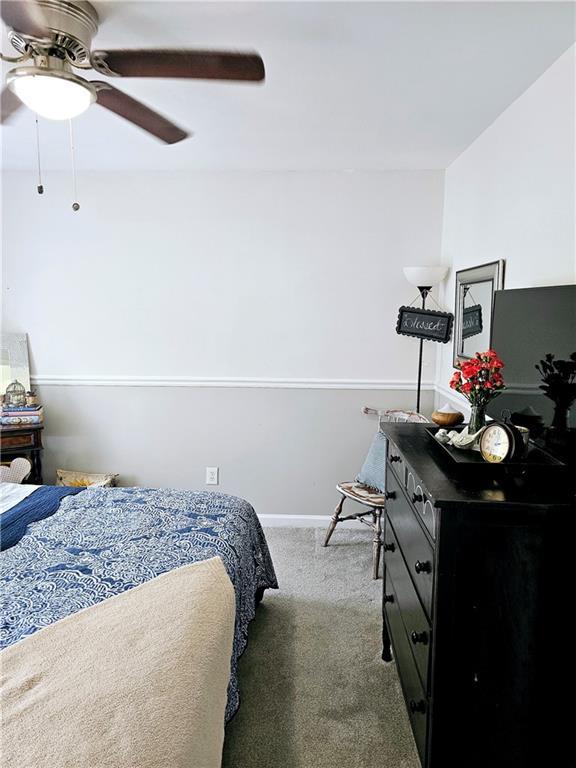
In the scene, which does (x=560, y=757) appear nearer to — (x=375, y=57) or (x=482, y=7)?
(x=482, y=7)

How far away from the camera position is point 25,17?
1373 mm

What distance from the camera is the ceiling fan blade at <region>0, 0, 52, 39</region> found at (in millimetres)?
1287

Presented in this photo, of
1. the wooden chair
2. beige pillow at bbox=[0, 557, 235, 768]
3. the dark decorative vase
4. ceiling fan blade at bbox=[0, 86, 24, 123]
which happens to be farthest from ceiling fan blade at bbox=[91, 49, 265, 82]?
the wooden chair

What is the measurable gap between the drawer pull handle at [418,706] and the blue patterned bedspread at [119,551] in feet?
1.93

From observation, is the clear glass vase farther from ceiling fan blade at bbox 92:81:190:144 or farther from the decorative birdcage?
the decorative birdcage

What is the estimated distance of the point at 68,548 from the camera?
186cm

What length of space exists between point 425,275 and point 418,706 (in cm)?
237

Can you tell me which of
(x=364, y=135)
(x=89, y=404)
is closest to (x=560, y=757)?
(x=364, y=135)

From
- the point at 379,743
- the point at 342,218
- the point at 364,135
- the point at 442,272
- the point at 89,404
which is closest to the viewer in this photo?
the point at 379,743

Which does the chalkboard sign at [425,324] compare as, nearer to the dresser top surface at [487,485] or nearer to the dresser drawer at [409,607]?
the dresser drawer at [409,607]

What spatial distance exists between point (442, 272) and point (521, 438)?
197 centimetres

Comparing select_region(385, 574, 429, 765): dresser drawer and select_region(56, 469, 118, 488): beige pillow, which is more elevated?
select_region(56, 469, 118, 488): beige pillow

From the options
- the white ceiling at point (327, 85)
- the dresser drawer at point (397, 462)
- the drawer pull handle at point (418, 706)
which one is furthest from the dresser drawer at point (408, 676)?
the white ceiling at point (327, 85)

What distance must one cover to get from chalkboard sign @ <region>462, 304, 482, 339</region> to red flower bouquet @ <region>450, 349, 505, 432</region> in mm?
1130
